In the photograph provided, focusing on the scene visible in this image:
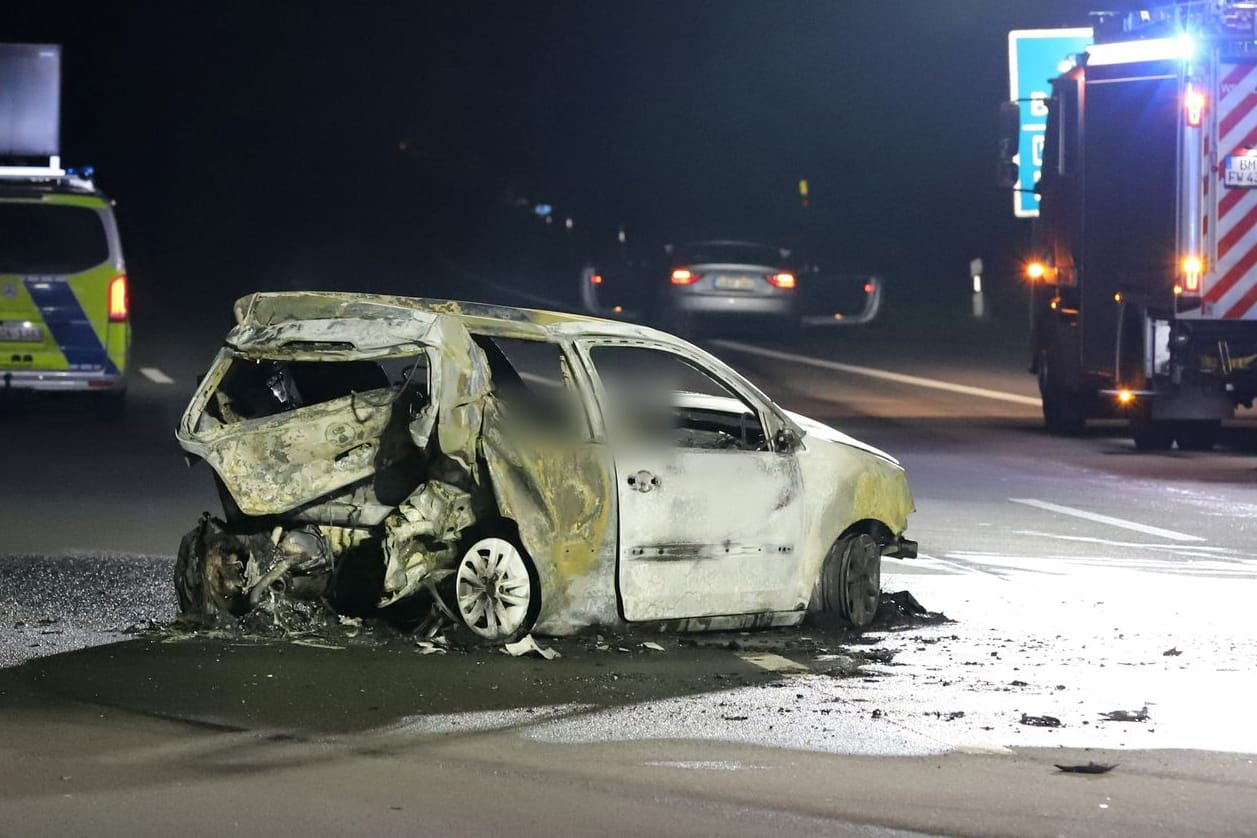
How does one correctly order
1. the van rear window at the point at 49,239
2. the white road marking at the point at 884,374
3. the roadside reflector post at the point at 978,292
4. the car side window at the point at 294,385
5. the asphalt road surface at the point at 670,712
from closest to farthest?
the asphalt road surface at the point at 670,712 → the car side window at the point at 294,385 → the van rear window at the point at 49,239 → the white road marking at the point at 884,374 → the roadside reflector post at the point at 978,292

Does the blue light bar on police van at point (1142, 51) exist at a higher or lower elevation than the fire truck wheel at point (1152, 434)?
higher

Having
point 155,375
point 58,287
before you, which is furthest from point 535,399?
point 155,375

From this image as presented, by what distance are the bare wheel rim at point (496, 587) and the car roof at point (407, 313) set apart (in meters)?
0.90

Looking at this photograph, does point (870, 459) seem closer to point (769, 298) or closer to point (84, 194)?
point (84, 194)

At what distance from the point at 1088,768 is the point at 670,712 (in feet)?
4.98

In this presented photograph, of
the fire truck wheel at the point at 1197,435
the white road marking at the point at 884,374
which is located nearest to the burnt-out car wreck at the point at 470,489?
the fire truck wheel at the point at 1197,435

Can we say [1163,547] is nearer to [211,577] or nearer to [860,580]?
[860,580]

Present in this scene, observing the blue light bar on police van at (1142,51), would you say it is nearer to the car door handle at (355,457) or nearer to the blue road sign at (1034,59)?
the car door handle at (355,457)

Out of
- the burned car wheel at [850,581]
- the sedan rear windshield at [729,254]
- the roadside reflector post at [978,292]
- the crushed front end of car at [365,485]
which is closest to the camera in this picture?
the crushed front end of car at [365,485]

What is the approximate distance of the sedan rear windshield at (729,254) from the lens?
31156mm

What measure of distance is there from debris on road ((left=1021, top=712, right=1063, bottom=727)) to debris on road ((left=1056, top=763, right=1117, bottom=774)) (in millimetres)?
626

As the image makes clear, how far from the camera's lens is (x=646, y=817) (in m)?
6.08

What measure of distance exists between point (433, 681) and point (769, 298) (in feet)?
77.7

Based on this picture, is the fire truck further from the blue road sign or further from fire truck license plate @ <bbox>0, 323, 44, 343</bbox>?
the blue road sign
